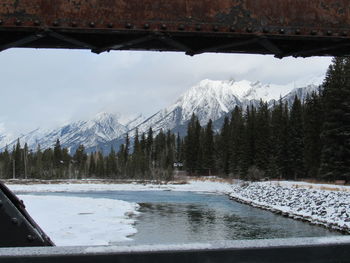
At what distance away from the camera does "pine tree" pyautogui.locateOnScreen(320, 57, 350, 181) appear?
4938 centimetres

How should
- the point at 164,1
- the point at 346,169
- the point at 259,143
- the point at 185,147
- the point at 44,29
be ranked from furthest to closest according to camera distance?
the point at 185,147 < the point at 259,143 < the point at 346,169 < the point at 164,1 < the point at 44,29

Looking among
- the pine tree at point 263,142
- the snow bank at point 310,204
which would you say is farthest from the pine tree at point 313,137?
the snow bank at point 310,204

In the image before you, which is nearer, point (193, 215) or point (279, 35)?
point (279, 35)

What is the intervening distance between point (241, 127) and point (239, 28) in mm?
90832

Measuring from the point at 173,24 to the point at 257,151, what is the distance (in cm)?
8165

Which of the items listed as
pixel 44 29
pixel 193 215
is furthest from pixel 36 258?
pixel 193 215

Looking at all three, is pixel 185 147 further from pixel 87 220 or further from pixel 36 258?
pixel 36 258

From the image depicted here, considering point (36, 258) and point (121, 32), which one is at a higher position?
point (121, 32)

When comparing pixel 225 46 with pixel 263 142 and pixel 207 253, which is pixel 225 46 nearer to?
pixel 207 253

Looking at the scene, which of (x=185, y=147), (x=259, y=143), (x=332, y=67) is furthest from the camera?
(x=185, y=147)

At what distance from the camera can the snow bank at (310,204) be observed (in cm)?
2567

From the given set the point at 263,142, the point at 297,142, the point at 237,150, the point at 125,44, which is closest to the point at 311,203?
the point at 125,44

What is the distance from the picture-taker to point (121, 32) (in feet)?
16.1

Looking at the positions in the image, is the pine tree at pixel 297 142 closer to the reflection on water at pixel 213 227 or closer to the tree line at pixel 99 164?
the reflection on water at pixel 213 227
